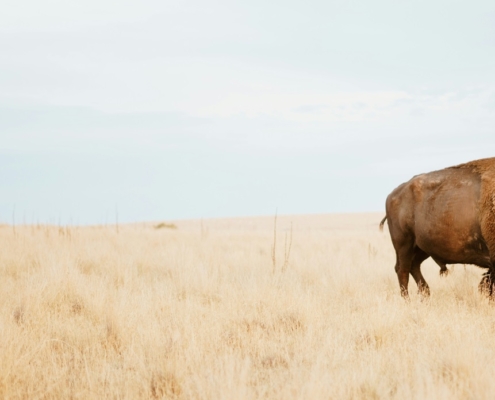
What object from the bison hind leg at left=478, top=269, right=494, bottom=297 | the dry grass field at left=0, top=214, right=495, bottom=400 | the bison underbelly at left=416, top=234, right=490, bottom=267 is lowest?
the dry grass field at left=0, top=214, right=495, bottom=400

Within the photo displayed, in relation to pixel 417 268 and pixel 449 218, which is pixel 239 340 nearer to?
pixel 449 218

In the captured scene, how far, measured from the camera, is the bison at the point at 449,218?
5.97 metres

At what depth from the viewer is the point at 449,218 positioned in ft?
20.4

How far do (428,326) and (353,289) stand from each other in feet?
7.42

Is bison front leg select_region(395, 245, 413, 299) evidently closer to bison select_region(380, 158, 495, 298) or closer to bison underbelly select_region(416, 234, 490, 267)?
bison select_region(380, 158, 495, 298)

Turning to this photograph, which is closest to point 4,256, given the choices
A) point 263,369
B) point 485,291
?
point 263,369

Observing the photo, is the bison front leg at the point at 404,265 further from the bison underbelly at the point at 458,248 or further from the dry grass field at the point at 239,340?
the bison underbelly at the point at 458,248

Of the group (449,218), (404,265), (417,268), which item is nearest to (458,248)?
(449,218)

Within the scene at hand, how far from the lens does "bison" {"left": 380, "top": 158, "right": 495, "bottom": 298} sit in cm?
597

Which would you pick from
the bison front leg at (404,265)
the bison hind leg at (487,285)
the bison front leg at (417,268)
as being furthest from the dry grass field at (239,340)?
the bison front leg at (417,268)

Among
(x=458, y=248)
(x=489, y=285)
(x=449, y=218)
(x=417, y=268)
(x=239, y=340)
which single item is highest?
(x=449, y=218)

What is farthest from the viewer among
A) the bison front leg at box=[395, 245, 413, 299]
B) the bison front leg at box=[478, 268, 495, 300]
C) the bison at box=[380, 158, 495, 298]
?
the bison front leg at box=[395, 245, 413, 299]

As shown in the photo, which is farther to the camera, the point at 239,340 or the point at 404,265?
the point at 404,265

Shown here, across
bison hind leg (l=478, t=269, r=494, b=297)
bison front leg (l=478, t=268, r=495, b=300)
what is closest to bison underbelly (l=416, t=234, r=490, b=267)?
bison front leg (l=478, t=268, r=495, b=300)
